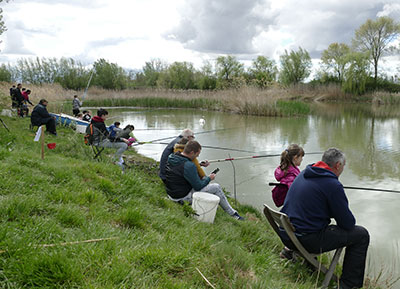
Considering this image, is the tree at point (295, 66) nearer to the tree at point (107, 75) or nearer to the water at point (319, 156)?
the tree at point (107, 75)

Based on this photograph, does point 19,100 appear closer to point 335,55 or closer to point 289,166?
point 289,166

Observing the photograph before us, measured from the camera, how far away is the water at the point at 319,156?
4699 mm

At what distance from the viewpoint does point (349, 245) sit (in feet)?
9.91

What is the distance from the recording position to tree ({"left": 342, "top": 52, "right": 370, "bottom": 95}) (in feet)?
116

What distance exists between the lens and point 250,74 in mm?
44375

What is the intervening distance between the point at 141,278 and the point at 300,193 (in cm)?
159

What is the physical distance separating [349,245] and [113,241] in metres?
2.05

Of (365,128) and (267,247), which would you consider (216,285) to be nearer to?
(267,247)

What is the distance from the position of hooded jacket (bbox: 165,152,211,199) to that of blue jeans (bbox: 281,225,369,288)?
1.70 metres

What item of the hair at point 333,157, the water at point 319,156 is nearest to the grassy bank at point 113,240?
the hair at point 333,157

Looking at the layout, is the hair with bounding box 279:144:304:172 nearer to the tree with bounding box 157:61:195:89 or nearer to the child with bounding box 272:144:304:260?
the child with bounding box 272:144:304:260

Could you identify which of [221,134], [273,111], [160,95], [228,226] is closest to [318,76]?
[160,95]

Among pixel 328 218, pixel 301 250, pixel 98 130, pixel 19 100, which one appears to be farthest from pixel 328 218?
pixel 19 100

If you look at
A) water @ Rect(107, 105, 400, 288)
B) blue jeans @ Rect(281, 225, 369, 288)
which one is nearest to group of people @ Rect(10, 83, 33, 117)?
water @ Rect(107, 105, 400, 288)
